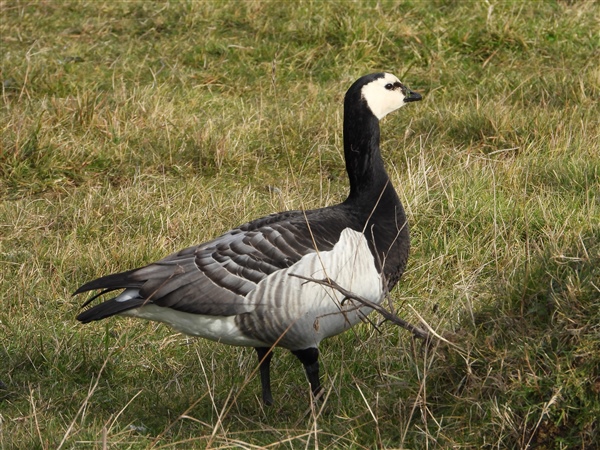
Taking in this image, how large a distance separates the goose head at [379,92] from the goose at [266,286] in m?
0.85

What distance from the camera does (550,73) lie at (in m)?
8.16

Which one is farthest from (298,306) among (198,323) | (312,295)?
(198,323)

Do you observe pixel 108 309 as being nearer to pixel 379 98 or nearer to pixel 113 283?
pixel 113 283

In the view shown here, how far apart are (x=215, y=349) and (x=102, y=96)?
11.0 feet

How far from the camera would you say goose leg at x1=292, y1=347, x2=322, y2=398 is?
454 cm

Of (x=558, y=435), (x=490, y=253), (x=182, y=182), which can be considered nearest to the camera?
(x=558, y=435)

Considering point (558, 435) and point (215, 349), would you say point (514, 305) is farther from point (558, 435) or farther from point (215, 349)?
point (215, 349)

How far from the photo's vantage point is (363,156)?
526cm

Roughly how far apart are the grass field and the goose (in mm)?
234

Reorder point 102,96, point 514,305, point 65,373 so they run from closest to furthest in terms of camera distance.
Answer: point 514,305
point 65,373
point 102,96

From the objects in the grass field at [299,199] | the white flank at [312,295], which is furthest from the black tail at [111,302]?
the white flank at [312,295]

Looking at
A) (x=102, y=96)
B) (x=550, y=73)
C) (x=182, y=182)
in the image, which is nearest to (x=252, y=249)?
(x=182, y=182)

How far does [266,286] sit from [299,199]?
80.8 inches

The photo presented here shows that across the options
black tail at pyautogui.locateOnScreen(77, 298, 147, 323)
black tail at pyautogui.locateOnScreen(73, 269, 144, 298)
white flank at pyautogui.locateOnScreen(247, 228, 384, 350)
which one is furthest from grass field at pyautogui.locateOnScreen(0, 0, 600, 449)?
black tail at pyautogui.locateOnScreen(73, 269, 144, 298)
